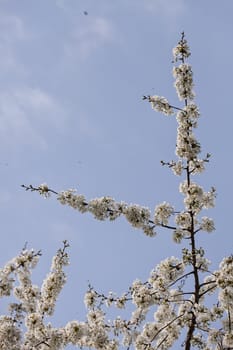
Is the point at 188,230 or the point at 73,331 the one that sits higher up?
the point at 188,230

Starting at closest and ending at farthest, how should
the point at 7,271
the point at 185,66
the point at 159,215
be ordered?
the point at 7,271 → the point at 159,215 → the point at 185,66

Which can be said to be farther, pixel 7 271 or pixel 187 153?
pixel 187 153

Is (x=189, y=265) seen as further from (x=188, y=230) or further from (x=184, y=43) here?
(x=184, y=43)

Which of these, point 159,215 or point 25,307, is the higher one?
point 159,215

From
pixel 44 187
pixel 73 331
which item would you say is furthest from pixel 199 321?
pixel 44 187

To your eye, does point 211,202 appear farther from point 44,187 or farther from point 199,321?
point 44,187

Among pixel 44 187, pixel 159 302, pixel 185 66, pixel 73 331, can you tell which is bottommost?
pixel 73 331

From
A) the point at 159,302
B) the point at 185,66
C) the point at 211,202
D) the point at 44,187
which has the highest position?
the point at 185,66

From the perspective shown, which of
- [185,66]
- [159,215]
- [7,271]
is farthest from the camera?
[185,66]

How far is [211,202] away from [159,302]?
2595mm

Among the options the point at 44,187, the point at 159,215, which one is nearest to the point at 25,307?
the point at 44,187

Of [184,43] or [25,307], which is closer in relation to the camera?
[25,307]

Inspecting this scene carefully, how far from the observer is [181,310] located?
14.3 meters

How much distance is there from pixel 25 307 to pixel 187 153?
198 inches
